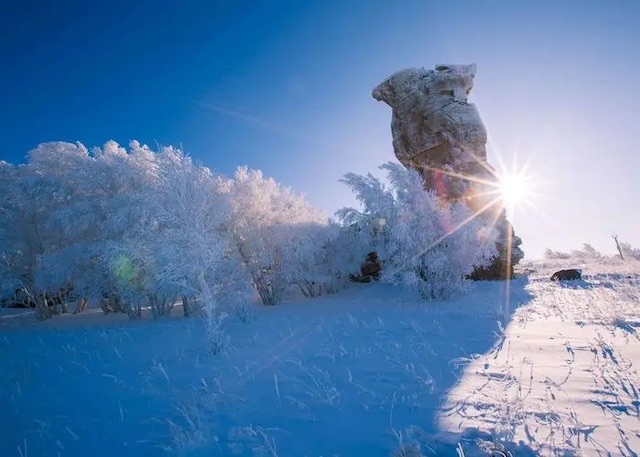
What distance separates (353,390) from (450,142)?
2254 centimetres

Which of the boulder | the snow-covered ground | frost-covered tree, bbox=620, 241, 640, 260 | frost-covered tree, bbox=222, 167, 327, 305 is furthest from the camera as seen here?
frost-covered tree, bbox=620, 241, 640, 260

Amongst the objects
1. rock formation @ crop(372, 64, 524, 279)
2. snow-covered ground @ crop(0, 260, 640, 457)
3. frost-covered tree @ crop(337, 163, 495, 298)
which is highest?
rock formation @ crop(372, 64, 524, 279)

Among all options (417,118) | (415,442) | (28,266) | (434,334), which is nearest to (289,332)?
(434,334)

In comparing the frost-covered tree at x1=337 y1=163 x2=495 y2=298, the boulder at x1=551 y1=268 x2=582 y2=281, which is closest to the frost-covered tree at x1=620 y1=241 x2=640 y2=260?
the boulder at x1=551 y1=268 x2=582 y2=281

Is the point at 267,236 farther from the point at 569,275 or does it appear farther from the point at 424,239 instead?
the point at 569,275

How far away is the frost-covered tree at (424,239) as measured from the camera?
52.1 ft

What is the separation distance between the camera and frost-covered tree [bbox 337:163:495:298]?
52.1ft

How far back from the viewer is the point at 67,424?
533 centimetres

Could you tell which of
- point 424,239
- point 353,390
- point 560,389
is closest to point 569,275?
point 424,239

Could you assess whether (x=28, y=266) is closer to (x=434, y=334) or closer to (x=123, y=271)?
(x=123, y=271)

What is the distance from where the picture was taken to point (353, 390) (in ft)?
17.4

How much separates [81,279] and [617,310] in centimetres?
2199

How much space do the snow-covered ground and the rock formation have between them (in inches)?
475

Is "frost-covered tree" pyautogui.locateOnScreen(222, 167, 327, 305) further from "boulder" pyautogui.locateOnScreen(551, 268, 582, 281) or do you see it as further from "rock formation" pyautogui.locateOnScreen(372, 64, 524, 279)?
"boulder" pyautogui.locateOnScreen(551, 268, 582, 281)
